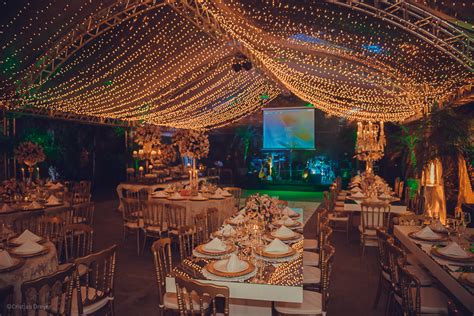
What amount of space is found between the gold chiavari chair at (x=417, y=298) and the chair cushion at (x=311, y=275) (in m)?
0.66

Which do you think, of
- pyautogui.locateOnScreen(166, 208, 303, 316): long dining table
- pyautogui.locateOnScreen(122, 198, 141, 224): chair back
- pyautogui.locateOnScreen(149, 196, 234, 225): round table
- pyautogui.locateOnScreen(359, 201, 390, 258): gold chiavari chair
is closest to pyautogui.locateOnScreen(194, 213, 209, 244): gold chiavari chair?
pyautogui.locateOnScreen(166, 208, 303, 316): long dining table

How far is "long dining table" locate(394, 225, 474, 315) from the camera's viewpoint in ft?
6.92

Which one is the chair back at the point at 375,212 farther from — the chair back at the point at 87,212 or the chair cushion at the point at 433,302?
the chair back at the point at 87,212

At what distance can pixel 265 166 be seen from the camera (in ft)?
51.7

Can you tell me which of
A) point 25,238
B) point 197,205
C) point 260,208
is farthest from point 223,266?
point 197,205

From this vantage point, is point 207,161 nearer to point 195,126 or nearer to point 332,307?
point 195,126

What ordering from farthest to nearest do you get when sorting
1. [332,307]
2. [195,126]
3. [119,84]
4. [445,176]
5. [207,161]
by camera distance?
1. [207,161]
2. [195,126]
3. [119,84]
4. [445,176]
5. [332,307]

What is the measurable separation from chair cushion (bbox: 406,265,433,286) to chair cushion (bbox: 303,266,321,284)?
33.1 inches

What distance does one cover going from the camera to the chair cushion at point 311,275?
2986 mm

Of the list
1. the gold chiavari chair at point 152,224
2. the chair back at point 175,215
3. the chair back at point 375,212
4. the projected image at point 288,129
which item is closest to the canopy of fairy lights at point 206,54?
the chair back at point 375,212

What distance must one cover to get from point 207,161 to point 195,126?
289 centimetres

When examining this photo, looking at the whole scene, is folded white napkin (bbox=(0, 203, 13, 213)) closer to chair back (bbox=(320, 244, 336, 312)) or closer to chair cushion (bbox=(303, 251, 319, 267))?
chair cushion (bbox=(303, 251, 319, 267))

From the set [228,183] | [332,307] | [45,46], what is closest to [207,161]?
[228,183]

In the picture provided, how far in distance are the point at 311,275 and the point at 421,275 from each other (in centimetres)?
101
